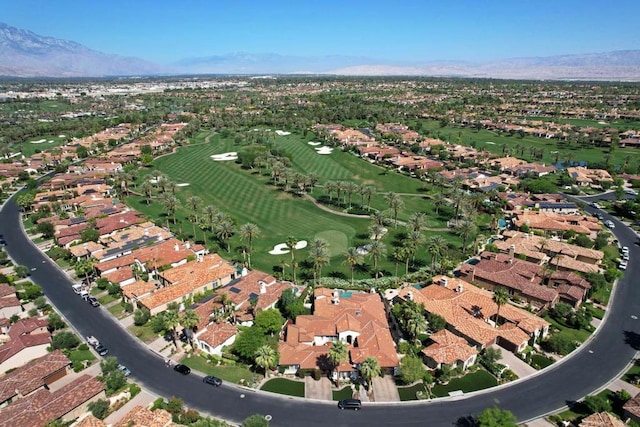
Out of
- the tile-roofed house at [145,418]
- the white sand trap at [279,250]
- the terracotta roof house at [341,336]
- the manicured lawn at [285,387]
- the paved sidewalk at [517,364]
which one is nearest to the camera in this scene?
the tile-roofed house at [145,418]

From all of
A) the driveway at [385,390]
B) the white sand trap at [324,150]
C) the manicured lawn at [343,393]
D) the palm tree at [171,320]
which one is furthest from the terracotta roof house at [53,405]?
the white sand trap at [324,150]

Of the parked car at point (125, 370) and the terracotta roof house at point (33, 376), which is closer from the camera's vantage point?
the terracotta roof house at point (33, 376)

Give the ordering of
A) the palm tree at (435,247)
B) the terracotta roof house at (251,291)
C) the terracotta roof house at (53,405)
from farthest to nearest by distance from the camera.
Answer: the palm tree at (435,247) < the terracotta roof house at (251,291) < the terracotta roof house at (53,405)

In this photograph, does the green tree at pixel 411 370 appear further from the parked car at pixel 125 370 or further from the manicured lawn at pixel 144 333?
the manicured lawn at pixel 144 333

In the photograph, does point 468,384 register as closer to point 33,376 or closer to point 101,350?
point 101,350

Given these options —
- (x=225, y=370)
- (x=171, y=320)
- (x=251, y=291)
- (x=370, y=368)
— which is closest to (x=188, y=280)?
(x=251, y=291)

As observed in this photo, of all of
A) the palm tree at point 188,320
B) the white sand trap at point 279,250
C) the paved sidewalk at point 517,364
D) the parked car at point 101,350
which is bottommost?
the paved sidewalk at point 517,364

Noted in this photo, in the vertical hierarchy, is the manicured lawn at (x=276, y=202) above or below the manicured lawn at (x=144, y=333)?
above
